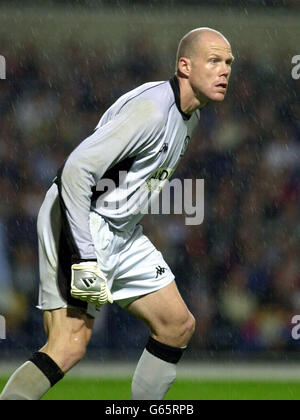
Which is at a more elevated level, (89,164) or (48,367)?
(89,164)

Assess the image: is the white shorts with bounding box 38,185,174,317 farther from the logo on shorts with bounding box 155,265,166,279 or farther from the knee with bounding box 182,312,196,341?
the knee with bounding box 182,312,196,341

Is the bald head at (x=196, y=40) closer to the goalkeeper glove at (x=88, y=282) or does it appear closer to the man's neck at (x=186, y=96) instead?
the man's neck at (x=186, y=96)

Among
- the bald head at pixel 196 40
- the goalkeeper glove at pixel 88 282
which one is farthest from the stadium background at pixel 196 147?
the goalkeeper glove at pixel 88 282

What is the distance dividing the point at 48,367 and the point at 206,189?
328cm

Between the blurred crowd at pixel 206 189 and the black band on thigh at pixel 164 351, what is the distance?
238 cm

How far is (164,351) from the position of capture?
467cm

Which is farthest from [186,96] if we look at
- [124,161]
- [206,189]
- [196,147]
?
[196,147]

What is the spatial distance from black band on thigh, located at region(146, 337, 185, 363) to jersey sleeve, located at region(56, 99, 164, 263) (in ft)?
2.44

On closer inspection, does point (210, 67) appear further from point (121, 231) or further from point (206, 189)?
point (206, 189)

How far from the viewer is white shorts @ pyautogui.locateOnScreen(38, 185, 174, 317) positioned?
14.3 ft

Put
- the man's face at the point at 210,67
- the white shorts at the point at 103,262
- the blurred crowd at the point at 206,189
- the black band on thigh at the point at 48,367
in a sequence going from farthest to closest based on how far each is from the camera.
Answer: the blurred crowd at the point at 206,189
the man's face at the point at 210,67
the white shorts at the point at 103,262
the black band on thigh at the point at 48,367

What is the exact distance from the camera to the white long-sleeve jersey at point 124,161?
164 inches

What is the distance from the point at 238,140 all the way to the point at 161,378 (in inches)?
121

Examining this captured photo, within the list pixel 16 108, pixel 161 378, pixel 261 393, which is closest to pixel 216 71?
pixel 161 378
